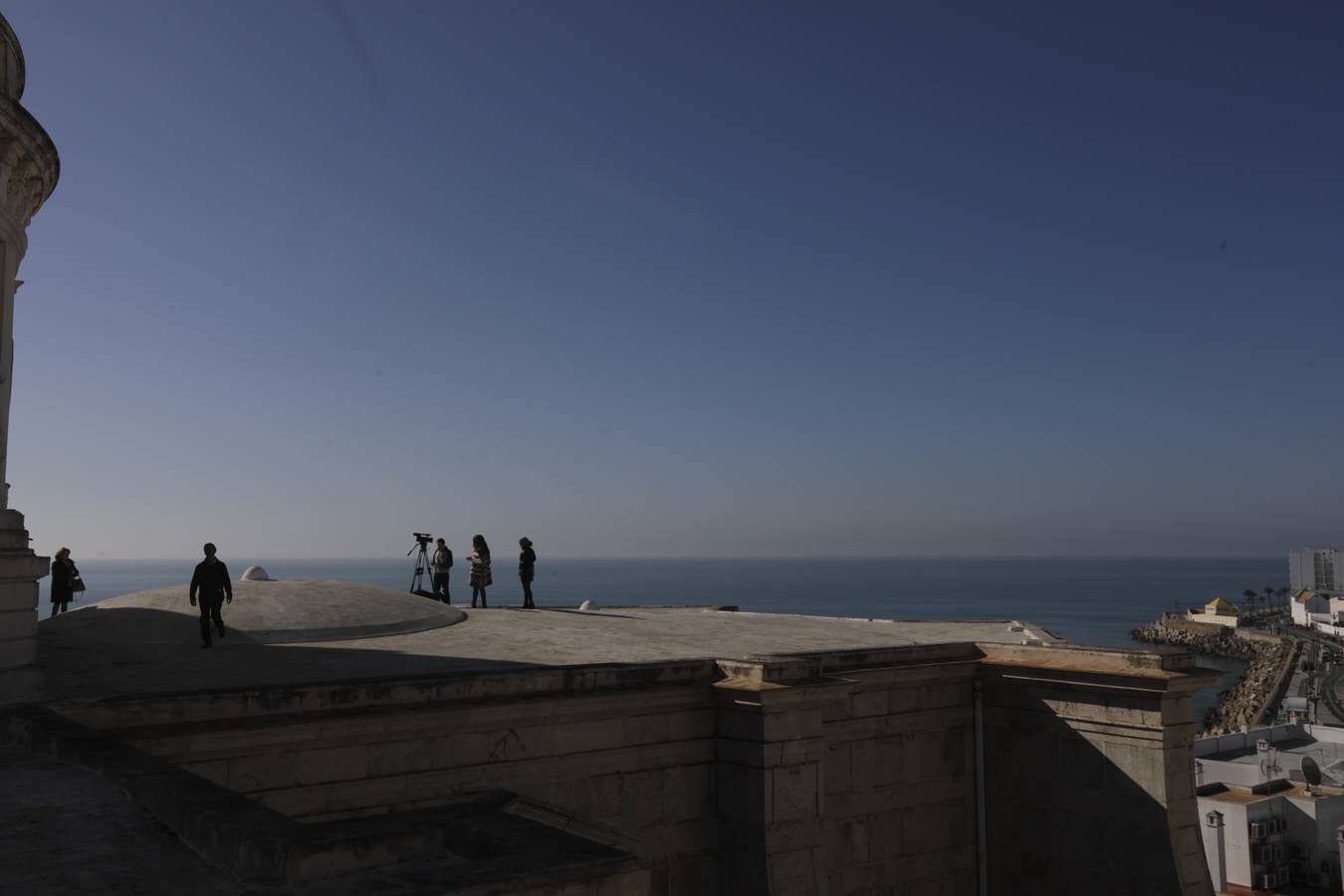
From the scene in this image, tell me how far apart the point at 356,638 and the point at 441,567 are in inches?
267

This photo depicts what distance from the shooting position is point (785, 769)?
11125mm

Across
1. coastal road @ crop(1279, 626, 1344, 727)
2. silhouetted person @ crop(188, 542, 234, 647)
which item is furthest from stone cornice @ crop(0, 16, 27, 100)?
coastal road @ crop(1279, 626, 1344, 727)

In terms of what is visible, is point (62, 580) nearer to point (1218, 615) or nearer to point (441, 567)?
point (441, 567)

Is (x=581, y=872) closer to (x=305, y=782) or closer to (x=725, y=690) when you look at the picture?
(x=305, y=782)

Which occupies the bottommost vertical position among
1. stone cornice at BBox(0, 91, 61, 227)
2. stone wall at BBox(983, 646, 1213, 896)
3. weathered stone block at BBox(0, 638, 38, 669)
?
stone wall at BBox(983, 646, 1213, 896)

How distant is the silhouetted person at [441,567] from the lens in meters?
20.9

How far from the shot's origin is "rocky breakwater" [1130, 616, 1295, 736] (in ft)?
245

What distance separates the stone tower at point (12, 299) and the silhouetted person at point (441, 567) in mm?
10103

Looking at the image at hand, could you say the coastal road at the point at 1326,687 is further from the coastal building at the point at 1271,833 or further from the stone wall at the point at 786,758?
the stone wall at the point at 786,758

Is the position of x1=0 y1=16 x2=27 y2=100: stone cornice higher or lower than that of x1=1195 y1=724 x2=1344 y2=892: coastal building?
higher

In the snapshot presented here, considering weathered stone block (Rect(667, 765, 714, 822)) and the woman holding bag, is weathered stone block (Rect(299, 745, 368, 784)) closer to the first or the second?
weathered stone block (Rect(667, 765, 714, 822))

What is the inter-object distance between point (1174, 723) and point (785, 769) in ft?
17.9

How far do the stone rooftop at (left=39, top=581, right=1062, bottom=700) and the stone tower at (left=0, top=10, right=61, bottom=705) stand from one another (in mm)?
476

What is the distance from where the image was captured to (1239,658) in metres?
116
